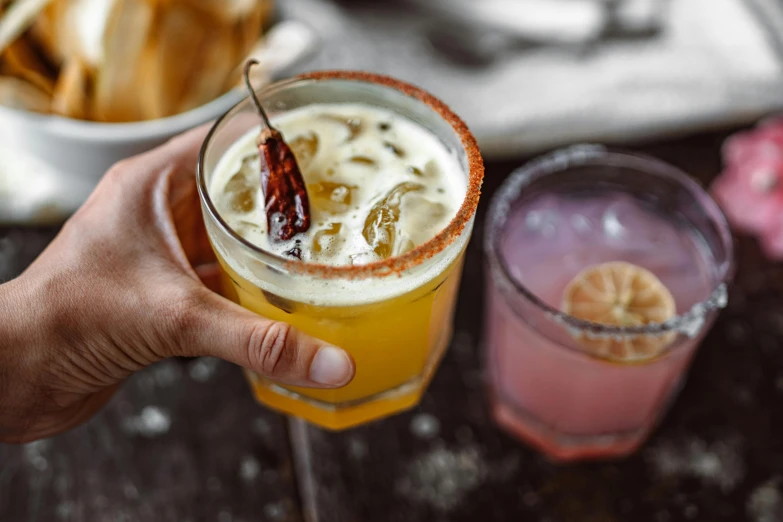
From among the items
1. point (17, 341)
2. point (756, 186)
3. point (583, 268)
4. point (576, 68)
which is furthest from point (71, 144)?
point (756, 186)

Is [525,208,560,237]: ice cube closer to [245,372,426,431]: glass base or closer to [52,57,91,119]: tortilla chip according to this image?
[245,372,426,431]: glass base

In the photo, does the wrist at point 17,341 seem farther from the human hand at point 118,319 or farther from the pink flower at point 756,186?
the pink flower at point 756,186

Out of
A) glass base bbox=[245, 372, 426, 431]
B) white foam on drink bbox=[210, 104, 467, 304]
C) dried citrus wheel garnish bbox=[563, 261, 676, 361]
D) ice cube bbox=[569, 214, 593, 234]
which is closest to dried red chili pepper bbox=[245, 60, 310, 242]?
white foam on drink bbox=[210, 104, 467, 304]

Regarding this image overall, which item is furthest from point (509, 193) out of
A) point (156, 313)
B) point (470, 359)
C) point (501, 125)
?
point (156, 313)

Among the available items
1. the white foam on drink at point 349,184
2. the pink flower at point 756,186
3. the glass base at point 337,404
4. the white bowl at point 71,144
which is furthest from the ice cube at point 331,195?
the pink flower at point 756,186

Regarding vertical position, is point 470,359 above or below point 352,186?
below

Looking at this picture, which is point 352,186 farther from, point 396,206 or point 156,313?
point 156,313

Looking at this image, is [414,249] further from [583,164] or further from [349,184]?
[583,164]
